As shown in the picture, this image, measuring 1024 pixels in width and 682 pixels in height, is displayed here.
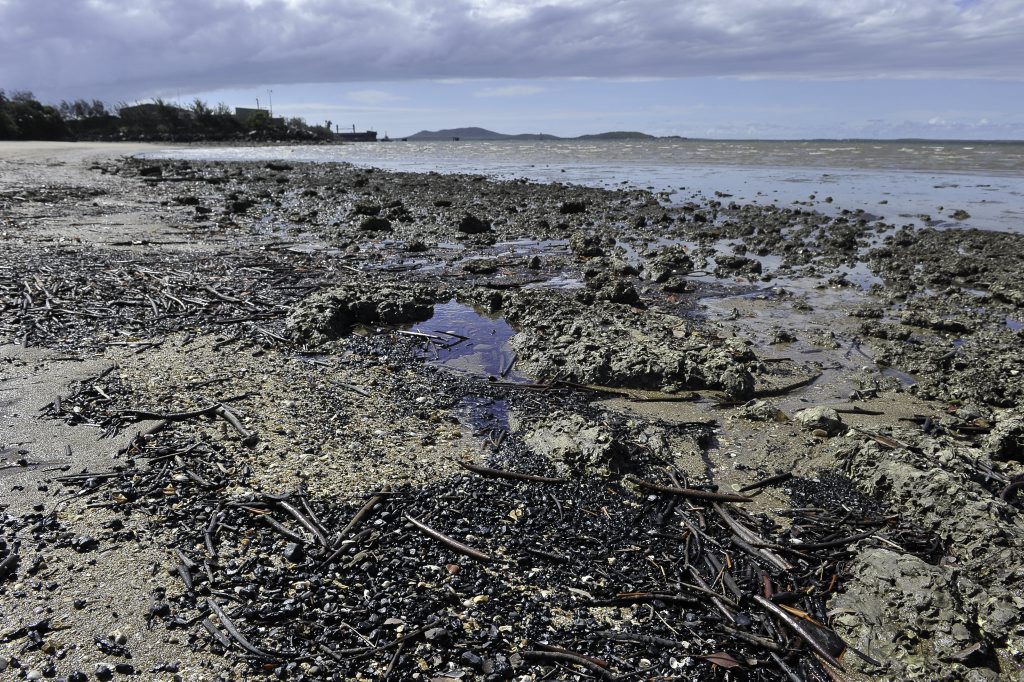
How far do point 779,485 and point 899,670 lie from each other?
1872 mm

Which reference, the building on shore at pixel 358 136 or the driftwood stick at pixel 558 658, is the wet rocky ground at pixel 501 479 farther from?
the building on shore at pixel 358 136

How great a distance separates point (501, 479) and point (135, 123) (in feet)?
276

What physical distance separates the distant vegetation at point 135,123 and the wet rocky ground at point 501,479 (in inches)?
2497

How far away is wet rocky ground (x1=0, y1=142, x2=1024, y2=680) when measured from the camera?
352cm

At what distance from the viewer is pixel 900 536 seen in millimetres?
4395

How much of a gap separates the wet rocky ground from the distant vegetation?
6342 centimetres

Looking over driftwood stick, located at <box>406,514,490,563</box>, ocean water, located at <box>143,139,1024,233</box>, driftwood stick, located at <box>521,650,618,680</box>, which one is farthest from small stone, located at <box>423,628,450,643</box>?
ocean water, located at <box>143,139,1024,233</box>

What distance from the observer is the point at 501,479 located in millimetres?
5137

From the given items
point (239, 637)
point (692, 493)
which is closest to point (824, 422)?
point (692, 493)

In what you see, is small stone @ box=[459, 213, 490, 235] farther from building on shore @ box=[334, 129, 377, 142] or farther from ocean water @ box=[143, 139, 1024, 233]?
building on shore @ box=[334, 129, 377, 142]

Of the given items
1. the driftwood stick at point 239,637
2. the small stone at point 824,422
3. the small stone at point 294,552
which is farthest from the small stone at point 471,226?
the driftwood stick at point 239,637

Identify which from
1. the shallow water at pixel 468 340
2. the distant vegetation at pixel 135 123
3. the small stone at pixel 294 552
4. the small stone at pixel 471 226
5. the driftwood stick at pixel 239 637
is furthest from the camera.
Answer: the distant vegetation at pixel 135 123

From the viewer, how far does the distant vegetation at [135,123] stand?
5888cm

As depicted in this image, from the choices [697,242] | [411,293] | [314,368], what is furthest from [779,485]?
[697,242]
